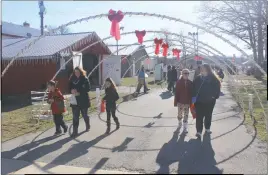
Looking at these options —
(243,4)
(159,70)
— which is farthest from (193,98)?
(159,70)

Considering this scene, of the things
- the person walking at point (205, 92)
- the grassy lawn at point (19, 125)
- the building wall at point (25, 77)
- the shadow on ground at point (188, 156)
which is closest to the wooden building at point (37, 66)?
the building wall at point (25, 77)

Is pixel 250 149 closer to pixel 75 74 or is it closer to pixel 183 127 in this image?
pixel 183 127

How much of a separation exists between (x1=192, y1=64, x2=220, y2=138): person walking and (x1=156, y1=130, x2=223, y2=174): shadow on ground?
21.2 inches

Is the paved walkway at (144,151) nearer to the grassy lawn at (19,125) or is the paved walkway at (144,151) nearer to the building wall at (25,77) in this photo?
the grassy lawn at (19,125)

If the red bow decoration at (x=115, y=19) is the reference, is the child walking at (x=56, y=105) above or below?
below

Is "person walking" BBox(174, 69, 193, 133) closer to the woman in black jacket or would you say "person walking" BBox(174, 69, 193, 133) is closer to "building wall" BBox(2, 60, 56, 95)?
the woman in black jacket

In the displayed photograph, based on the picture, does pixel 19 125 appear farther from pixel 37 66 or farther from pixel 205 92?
pixel 37 66

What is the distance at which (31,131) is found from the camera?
330 inches

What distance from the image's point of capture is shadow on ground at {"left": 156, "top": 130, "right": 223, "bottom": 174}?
527 cm

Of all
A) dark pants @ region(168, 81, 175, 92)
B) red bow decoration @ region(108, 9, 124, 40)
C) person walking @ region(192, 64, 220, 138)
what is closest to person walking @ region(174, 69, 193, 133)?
person walking @ region(192, 64, 220, 138)

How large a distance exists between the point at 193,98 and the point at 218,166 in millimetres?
2236

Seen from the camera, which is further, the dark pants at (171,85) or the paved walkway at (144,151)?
the dark pants at (171,85)

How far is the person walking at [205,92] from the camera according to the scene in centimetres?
709

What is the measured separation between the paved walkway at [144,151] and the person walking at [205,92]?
679mm
